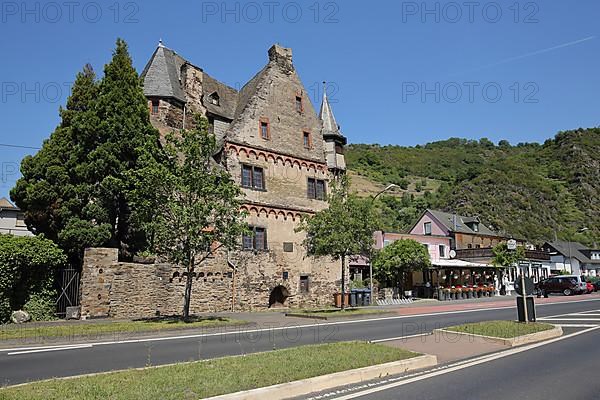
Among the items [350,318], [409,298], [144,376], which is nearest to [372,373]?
[144,376]

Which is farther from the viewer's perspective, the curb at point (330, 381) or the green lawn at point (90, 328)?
the green lawn at point (90, 328)

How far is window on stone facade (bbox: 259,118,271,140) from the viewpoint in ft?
109

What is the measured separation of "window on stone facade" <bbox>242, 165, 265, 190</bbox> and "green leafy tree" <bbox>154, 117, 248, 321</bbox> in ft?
32.8

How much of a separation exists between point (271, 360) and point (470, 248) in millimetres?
62292

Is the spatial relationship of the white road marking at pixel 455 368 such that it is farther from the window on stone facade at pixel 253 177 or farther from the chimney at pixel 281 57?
the chimney at pixel 281 57

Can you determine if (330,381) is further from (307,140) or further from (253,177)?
(307,140)

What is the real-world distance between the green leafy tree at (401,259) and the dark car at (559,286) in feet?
46.3

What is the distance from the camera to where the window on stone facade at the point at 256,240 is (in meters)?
30.9

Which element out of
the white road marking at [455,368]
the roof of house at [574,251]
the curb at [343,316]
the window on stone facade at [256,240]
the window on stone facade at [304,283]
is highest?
the roof of house at [574,251]

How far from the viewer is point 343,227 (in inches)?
1008

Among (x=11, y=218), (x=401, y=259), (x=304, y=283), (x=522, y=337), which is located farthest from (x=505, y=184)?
(x=522, y=337)

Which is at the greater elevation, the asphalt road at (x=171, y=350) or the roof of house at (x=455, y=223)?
the roof of house at (x=455, y=223)

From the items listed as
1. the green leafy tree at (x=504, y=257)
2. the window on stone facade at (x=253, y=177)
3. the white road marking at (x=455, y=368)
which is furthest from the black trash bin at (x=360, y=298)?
the green leafy tree at (x=504, y=257)

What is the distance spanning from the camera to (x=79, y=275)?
2262 cm
